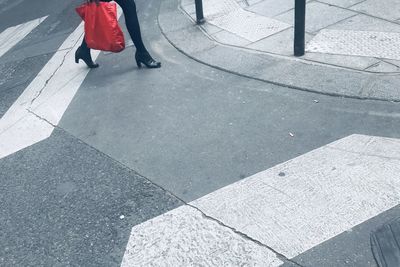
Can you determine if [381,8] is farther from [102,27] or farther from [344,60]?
[102,27]

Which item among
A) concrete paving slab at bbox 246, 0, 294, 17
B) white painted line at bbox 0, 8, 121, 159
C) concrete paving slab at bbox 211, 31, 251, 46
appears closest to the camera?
white painted line at bbox 0, 8, 121, 159

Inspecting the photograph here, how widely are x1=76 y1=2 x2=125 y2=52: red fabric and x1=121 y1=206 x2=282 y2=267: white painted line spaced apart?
2698mm

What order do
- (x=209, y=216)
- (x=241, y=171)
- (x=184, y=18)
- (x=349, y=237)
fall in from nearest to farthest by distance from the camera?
(x=349, y=237)
(x=209, y=216)
(x=241, y=171)
(x=184, y=18)

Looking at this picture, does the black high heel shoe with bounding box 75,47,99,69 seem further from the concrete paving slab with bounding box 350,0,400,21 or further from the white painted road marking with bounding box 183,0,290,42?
the concrete paving slab with bounding box 350,0,400,21

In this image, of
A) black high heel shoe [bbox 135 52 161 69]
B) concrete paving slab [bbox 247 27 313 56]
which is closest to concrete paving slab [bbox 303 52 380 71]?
concrete paving slab [bbox 247 27 313 56]

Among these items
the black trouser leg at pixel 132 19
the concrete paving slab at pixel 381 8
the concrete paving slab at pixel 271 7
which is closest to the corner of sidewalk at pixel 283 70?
the black trouser leg at pixel 132 19

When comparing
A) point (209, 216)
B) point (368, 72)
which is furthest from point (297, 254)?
point (368, 72)

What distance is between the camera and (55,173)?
4.32 m

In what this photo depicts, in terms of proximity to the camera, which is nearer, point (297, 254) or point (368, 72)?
point (297, 254)

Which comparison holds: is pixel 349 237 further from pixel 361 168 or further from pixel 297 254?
pixel 361 168

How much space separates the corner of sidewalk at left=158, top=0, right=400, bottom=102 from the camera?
466 cm

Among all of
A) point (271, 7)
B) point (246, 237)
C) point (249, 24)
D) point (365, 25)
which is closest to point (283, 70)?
point (365, 25)

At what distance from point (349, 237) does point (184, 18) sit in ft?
16.3

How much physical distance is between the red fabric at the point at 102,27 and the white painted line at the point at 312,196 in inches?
104
